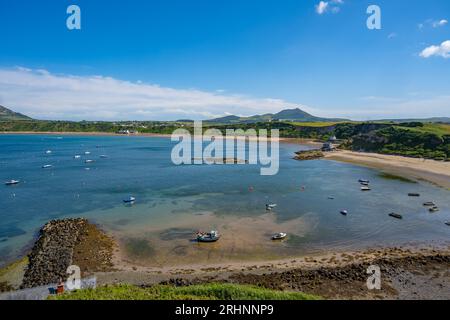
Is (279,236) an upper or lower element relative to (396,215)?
lower

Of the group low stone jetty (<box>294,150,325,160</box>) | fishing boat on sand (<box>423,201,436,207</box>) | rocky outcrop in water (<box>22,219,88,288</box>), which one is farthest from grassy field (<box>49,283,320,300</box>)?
low stone jetty (<box>294,150,325,160</box>)

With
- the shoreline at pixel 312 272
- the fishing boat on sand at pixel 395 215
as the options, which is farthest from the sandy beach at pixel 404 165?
the shoreline at pixel 312 272

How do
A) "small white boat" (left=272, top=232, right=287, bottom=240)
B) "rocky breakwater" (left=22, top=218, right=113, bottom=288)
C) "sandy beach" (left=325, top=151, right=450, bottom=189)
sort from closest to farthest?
1. "rocky breakwater" (left=22, top=218, right=113, bottom=288)
2. "small white boat" (left=272, top=232, right=287, bottom=240)
3. "sandy beach" (left=325, top=151, right=450, bottom=189)

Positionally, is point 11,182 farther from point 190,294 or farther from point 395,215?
point 395,215

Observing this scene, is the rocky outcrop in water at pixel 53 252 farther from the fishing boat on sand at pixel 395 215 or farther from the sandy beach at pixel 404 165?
the sandy beach at pixel 404 165

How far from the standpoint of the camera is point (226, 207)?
4653 centimetres

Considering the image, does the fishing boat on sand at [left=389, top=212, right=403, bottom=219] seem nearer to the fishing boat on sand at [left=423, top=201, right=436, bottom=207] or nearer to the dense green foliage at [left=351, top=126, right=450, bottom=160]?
the fishing boat on sand at [left=423, top=201, right=436, bottom=207]

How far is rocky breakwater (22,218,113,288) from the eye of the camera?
2680 centimetres

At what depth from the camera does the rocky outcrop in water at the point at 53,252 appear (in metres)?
26.4

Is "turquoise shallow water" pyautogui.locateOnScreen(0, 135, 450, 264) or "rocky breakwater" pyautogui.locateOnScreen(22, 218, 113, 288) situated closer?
"rocky breakwater" pyautogui.locateOnScreen(22, 218, 113, 288)

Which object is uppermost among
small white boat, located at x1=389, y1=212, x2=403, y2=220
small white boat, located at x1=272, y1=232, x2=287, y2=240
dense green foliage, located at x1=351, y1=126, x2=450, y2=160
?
dense green foliage, located at x1=351, y1=126, x2=450, y2=160

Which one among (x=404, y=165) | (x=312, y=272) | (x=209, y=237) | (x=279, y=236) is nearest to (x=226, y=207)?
(x=209, y=237)

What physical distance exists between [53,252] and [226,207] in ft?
74.9
